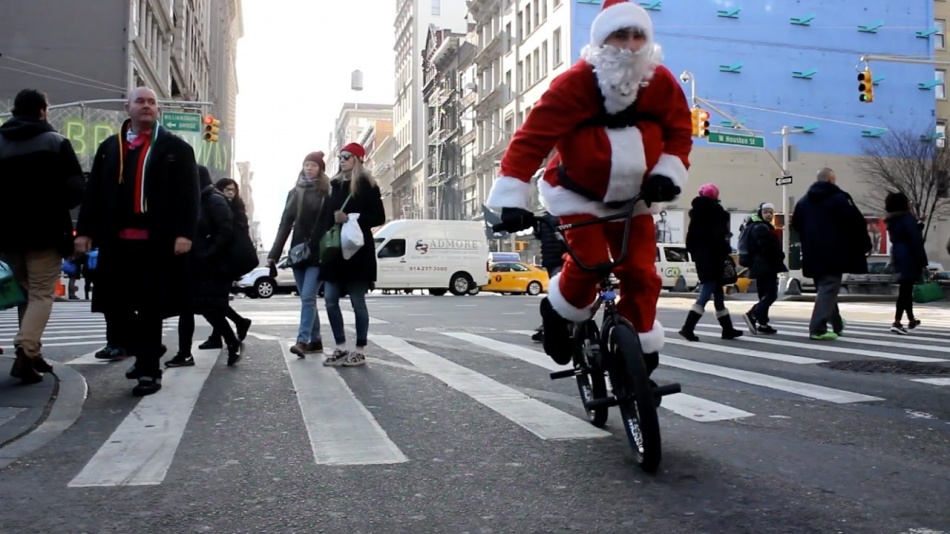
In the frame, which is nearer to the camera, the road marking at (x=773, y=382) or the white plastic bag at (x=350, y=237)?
the road marking at (x=773, y=382)

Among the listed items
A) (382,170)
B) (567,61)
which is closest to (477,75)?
(567,61)

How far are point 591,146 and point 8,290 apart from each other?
417 cm

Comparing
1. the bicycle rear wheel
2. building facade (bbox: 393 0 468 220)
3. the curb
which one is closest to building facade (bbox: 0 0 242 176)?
the curb

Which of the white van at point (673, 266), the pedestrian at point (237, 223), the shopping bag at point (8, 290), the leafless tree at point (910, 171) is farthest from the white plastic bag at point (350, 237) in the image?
the leafless tree at point (910, 171)

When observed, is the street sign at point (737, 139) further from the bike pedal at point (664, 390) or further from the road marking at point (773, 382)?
the bike pedal at point (664, 390)

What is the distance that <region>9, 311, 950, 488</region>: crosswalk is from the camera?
13.2ft

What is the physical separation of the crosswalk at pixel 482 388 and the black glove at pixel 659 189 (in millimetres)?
1170

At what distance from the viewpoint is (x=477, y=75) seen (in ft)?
208

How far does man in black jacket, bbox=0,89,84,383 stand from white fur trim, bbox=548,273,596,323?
3.51 m

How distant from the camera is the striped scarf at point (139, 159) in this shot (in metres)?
5.62

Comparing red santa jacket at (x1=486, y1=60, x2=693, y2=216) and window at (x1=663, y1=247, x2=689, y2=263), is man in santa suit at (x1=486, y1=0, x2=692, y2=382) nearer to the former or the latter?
red santa jacket at (x1=486, y1=60, x2=693, y2=216)

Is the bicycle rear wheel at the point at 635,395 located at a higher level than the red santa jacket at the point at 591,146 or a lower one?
lower

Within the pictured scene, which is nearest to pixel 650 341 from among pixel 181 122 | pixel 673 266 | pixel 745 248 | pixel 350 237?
pixel 350 237

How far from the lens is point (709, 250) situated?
965cm
